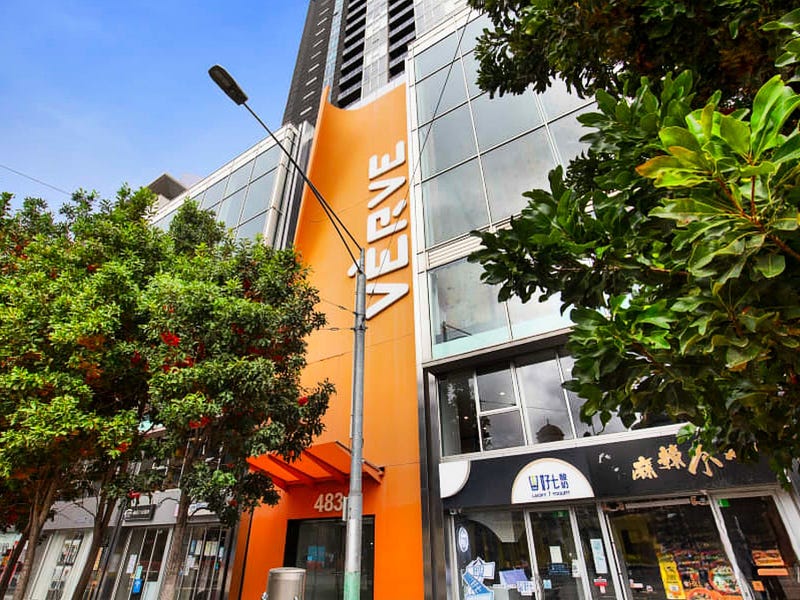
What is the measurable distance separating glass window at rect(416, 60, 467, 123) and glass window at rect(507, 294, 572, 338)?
7282 mm

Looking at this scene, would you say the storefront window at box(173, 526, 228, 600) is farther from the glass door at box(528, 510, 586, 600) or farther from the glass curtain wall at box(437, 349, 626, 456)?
the glass door at box(528, 510, 586, 600)

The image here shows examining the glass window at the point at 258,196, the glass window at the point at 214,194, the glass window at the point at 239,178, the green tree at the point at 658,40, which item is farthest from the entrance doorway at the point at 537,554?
the glass window at the point at 214,194

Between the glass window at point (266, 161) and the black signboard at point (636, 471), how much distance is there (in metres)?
15.8

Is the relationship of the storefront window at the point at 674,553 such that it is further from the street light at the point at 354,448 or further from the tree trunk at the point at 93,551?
the tree trunk at the point at 93,551

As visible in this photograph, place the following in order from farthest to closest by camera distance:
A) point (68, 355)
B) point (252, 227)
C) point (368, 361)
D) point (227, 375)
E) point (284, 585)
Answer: point (252, 227), point (368, 361), point (68, 355), point (227, 375), point (284, 585)

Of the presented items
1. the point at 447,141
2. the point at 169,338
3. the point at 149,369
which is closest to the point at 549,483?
the point at 169,338

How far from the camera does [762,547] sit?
5746 millimetres

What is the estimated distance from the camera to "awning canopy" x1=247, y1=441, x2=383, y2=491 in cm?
884

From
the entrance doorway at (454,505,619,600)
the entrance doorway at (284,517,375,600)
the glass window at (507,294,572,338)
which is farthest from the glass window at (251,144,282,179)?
the entrance doorway at (454,505,619,600)

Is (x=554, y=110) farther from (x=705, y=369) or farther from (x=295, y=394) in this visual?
(x=705, y=369)

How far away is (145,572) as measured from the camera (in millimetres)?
12758

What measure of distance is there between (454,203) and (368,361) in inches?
193

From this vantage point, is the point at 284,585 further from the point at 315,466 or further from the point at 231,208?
the point at 231,208

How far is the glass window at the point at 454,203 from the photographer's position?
421 inches
